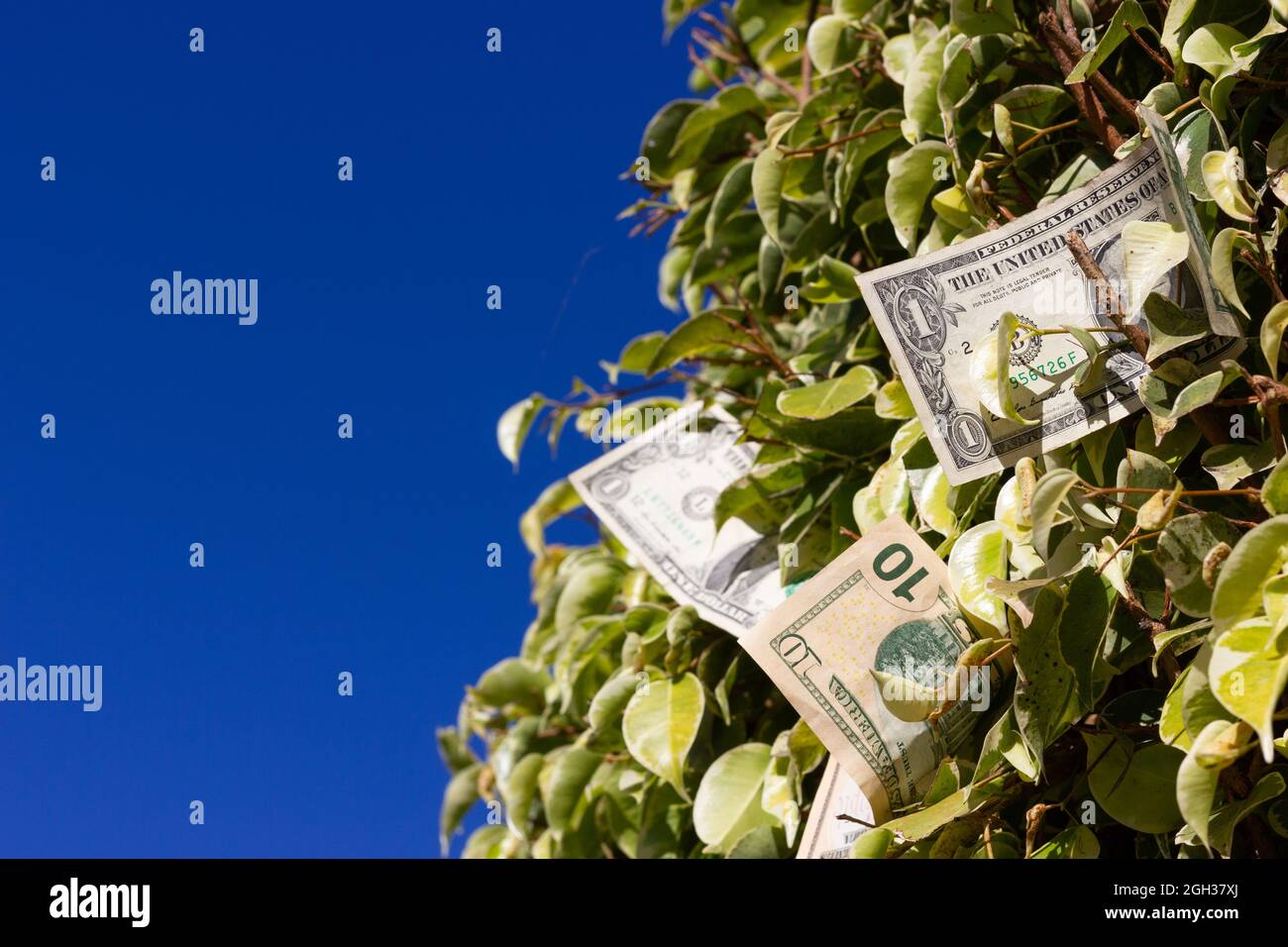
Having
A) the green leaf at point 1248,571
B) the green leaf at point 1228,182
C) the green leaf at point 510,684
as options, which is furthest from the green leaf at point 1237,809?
the green leaf at point 510,684

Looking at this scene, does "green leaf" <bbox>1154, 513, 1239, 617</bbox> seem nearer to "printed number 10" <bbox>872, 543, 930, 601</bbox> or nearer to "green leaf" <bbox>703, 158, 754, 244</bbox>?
"printed number 10" <bbox>872, 543, 930, 601</bbox>

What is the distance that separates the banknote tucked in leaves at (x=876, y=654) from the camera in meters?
0.81

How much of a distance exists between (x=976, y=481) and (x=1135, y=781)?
0.23 metres

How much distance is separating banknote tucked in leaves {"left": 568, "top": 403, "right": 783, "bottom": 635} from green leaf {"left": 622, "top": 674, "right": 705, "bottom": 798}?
68 millimetres

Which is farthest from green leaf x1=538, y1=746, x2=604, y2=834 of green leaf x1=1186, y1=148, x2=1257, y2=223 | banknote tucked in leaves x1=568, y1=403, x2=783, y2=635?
A: green leaf x1=1186, y1=148, x2=1257, y2=223

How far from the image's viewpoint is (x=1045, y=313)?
0.79 m

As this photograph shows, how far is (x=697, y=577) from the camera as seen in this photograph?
3.67 ft

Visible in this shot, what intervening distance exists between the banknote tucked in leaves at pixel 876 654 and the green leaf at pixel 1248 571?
0.22 meters

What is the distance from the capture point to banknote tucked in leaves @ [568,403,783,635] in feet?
3.57

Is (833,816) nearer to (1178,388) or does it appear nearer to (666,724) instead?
(666,724)

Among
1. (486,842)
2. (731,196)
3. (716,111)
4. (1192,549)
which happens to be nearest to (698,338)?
(731,196)
